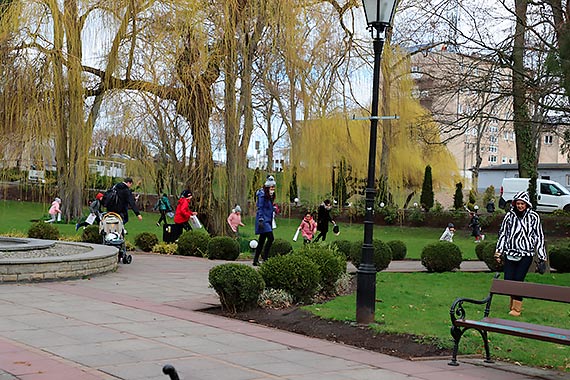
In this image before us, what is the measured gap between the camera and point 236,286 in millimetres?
10148

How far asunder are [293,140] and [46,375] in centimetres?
1528

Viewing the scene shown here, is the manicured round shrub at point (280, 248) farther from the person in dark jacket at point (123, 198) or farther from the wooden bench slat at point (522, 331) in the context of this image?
the wooden bench slat at point (522, 331)

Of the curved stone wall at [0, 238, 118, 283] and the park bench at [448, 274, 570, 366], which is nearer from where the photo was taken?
the park bench at [448, 274, 570, 366]

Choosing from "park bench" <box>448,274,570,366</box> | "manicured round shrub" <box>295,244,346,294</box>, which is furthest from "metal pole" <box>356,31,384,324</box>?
"manicured round shrub" <box>295,244,346,294</box>

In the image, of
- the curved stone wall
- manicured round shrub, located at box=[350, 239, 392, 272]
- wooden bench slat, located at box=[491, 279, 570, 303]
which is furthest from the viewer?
manicured round shrub, located at box=[350, 239, 392, 272]

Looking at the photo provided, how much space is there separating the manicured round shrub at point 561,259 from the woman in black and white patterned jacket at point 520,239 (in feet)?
29.1

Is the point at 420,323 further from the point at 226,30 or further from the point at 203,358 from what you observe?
the point at 226,30

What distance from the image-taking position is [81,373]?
21.0 ft

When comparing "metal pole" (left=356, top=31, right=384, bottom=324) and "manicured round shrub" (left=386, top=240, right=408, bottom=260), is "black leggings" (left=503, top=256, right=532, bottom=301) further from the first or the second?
"manicured round shrub" (left=386, top=240, right=408, bottom=260)

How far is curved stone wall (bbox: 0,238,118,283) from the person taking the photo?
1259 cm

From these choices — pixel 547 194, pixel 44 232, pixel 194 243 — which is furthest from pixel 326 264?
pixel 547 194

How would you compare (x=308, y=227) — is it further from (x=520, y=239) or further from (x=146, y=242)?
(x=520, y=239)

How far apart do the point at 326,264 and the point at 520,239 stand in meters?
2.90

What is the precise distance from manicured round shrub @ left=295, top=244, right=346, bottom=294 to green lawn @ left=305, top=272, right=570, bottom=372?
326mm
